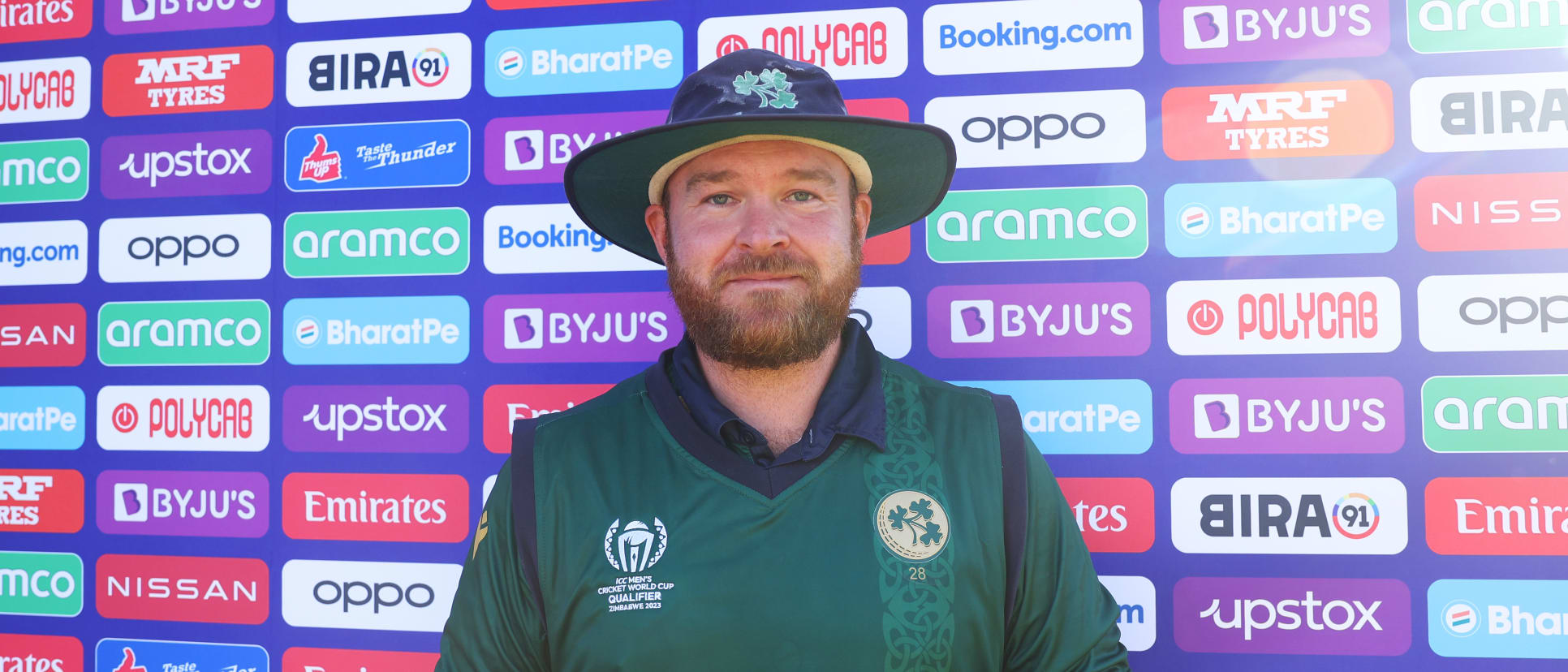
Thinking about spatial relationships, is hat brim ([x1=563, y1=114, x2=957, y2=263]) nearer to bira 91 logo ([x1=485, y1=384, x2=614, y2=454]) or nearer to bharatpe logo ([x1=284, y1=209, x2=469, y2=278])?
bira 91 logo ([x1=485, y1=384, x2=614, y2=454])

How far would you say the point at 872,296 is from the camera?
171 centimetres

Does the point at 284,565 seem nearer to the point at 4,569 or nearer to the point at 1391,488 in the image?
the point at 4,569

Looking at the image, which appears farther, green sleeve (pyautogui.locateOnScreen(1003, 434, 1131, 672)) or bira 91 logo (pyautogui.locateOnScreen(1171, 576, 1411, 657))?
bira 91 logo (pyautogui.locateOnScreen(1171, 576, 1411, 657))

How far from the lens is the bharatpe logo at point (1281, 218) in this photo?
1598mm

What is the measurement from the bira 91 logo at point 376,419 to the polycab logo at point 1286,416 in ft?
4.65

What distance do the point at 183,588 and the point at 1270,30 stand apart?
2.45 metres

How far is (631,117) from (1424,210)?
1.50 meters

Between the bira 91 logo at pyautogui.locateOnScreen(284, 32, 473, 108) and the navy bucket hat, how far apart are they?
63cm

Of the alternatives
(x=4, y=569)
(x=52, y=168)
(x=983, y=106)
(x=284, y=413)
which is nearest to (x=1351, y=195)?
(x=983, y=106)

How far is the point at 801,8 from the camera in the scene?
1.72 m

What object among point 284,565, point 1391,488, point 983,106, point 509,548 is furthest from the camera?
point 284,565

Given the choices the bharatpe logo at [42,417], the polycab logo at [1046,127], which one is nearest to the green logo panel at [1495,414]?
the polycab logo at [1046,127]

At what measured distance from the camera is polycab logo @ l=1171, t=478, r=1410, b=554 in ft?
5.22

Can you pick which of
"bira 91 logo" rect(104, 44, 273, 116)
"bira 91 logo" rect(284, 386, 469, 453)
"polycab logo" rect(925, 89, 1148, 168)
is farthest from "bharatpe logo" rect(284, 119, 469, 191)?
"polycab logo" rect(925, 89, 1148, 168)
